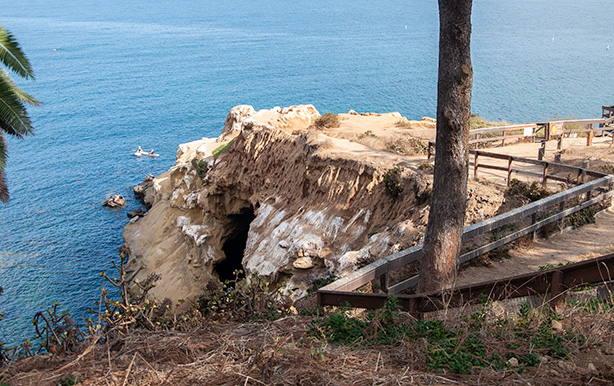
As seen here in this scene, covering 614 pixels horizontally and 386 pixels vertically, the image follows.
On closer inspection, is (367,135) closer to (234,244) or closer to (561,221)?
(234,244)

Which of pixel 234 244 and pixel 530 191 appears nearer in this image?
pixel 530 191

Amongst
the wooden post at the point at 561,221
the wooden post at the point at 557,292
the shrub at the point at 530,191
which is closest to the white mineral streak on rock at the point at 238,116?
the shrub at the point at 530,191

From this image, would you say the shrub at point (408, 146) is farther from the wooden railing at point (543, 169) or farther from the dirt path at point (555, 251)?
the dirt path at point (555, 251)

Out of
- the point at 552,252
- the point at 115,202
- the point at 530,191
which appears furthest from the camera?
the point at 115,202

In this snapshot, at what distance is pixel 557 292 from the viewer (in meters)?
6.45

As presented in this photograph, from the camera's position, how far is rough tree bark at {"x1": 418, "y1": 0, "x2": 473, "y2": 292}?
945 cm

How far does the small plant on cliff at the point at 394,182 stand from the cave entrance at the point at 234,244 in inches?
489

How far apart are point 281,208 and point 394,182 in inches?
268

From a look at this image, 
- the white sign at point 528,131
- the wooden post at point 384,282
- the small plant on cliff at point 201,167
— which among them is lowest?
the small plant on cliff at point 201,167

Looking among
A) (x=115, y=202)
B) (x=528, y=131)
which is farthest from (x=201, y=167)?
(x=528, y=131)

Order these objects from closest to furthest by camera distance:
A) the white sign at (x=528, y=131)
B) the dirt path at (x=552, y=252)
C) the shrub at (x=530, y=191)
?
the dirt path at (x=552, y=252)
the shrub at (x=530, y=191)
the white sign at (x=528, y=131)

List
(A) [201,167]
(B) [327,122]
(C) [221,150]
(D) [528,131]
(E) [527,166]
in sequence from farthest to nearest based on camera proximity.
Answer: (A) [201,167], (C) [221,150], (B) [327,122], (D) [528,131], (E) [527,166]

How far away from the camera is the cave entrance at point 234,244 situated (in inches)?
1157

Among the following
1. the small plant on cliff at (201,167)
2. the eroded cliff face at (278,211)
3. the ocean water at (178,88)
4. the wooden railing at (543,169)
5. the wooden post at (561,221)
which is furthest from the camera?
the ocean water at (178,88)
